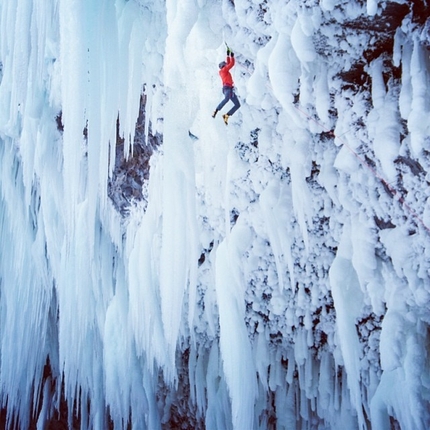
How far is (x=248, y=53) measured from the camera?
1.86 metres

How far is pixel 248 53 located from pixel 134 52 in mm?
608

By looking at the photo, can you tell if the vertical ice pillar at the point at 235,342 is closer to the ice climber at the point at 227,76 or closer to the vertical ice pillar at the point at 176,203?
the vertical ice pillar at the point at 176,203

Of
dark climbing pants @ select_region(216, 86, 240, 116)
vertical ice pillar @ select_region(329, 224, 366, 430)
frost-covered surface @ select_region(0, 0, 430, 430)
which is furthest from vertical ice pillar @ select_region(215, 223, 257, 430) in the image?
dark climbing pants @ select_region(216, 86, 240, 116)

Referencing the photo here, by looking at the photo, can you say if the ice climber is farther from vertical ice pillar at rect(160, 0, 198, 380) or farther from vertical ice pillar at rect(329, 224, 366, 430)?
vertical ice pillar at rect(329, 224, 366, 430)

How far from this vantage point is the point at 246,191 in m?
2.38

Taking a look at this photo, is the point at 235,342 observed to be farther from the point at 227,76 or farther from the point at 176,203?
the point at 227,76

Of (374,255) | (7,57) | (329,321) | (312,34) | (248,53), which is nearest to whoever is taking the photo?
(312,34)

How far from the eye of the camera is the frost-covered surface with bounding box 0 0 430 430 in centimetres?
162

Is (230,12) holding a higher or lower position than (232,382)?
higher

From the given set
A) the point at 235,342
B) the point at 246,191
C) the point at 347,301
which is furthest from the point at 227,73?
the point at 235,342

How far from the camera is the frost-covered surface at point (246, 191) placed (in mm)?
1625

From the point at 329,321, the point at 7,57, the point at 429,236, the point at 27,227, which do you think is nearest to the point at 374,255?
the point at 429,236

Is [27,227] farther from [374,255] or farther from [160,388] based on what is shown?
[374,255]

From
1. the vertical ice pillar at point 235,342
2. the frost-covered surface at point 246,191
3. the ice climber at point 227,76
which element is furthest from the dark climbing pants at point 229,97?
the vertical ice pillar at point 235,342
